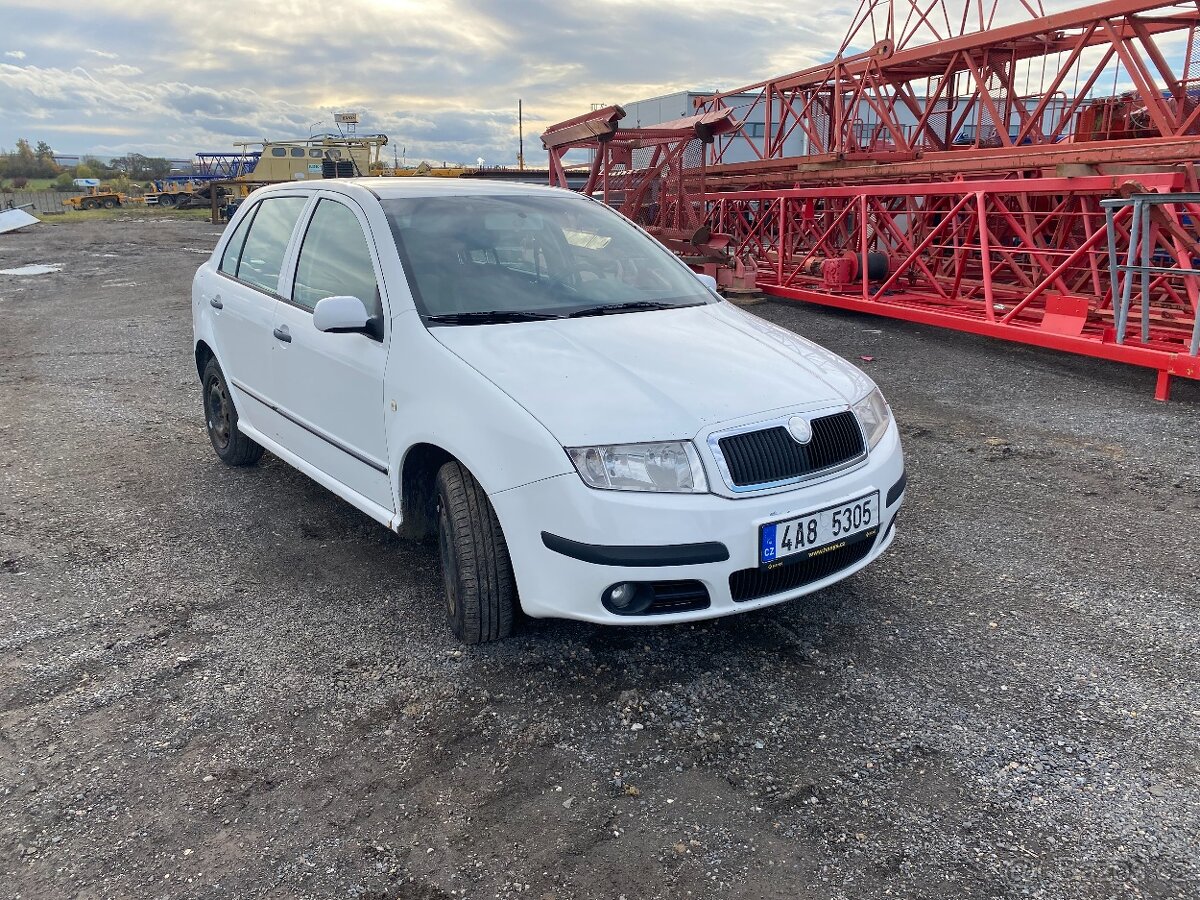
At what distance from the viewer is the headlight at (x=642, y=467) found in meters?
2.53

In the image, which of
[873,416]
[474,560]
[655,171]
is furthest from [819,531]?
[655,171]

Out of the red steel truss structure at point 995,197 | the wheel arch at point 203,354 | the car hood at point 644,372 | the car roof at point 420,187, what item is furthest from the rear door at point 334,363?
the red steel truss structure at point 995,197

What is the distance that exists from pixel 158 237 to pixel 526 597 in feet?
83.8

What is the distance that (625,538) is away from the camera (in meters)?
2.51

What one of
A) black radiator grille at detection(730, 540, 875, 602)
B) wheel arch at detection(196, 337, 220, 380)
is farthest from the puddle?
black radiator grille at detection(730, 540, 875, 602)

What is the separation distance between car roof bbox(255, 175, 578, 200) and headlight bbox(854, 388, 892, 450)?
1.90 meters

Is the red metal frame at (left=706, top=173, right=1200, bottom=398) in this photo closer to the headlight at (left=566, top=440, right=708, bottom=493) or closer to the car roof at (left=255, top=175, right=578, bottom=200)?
the car roof at (left=255, top=175, right=578, bottom=200)

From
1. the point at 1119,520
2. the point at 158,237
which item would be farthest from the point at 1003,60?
the point at 158,237

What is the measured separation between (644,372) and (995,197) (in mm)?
7014

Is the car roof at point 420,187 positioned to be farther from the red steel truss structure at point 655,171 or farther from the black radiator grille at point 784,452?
the red steel truss structure at point 655,171

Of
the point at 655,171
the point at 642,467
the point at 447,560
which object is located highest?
the point at 655,171

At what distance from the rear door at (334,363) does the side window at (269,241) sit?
0.67ft

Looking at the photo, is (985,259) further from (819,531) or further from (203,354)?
(203,354)

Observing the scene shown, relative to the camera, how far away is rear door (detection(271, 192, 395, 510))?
3260 millimetres
